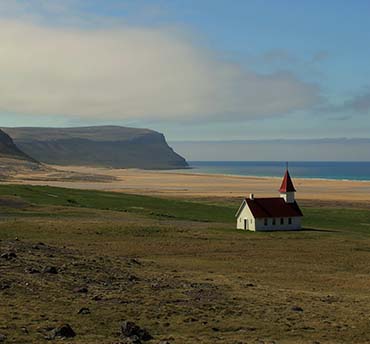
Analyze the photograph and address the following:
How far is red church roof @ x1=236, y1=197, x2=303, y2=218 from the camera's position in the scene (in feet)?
196

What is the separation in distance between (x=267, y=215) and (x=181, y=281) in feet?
109

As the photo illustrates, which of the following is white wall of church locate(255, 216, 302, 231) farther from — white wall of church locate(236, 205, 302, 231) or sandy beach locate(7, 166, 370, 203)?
sandy beach locate(7, 166, 370, 203)

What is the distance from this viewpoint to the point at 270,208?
201 ft

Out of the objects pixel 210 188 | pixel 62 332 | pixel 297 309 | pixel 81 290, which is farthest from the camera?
pixel 210 188

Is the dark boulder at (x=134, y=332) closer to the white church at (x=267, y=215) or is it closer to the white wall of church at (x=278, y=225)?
the white church at (x=267, y=215)

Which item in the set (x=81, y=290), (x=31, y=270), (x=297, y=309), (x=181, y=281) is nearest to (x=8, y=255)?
(x=31, y=270)

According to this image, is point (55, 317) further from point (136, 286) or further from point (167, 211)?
point (167, 211)

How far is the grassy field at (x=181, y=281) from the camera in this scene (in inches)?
723

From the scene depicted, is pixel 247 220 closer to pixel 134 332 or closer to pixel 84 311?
pixel 84 311

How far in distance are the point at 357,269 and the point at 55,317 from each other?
23167 mm

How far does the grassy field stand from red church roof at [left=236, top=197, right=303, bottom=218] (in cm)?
275

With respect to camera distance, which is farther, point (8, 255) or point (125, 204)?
point (125, 204)

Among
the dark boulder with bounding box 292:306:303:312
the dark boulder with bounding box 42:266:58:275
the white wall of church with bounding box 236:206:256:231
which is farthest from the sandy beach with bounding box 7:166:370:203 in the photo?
the dark boulder with bounding box 292:306:303:312

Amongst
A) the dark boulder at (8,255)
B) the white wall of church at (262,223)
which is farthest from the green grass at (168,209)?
the dark boulder at (8,255)
